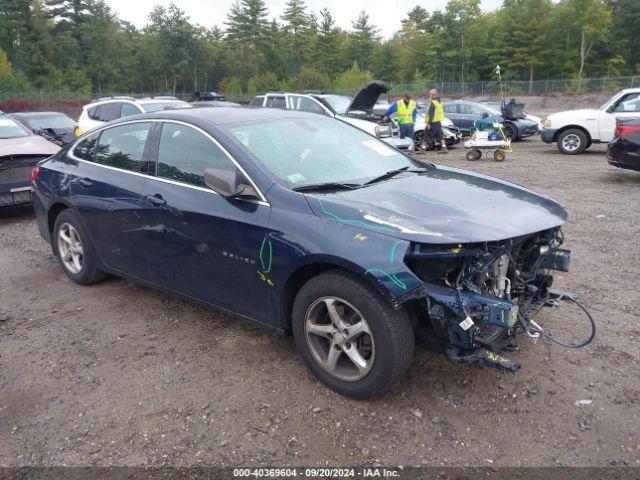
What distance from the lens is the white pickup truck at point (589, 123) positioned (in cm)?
1308

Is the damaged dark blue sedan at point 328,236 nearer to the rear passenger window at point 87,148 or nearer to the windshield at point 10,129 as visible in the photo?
the rear passenger window at point 87,148

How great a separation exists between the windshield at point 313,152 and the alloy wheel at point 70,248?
2.22m

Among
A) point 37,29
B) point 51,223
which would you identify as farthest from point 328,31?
point 51,223

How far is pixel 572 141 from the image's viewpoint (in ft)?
48.1

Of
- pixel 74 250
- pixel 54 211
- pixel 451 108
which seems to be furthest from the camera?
pixel 451 108

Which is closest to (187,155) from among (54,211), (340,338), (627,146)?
(340,338)

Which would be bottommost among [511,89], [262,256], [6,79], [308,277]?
[308,277]

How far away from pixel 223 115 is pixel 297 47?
91.0 metres

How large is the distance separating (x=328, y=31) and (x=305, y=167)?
306 ft

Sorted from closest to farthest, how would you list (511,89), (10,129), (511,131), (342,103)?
(10,129) → (342,103) → (511,131) → (511,89)

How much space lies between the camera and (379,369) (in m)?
3.00

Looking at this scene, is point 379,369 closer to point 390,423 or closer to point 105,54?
point 390,423

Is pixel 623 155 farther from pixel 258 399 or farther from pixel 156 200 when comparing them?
pixel 258 399

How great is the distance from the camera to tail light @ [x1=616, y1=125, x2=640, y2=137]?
31.1ft
